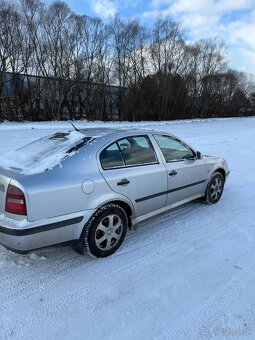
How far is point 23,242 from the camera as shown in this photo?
284 centimetres

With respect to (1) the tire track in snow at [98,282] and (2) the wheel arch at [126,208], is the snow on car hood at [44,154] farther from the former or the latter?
(1) the tire track in snow at [98,282]

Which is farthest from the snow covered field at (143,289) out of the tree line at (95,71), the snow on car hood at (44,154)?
the tree line at (95,71)

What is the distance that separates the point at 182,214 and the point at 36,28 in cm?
3260

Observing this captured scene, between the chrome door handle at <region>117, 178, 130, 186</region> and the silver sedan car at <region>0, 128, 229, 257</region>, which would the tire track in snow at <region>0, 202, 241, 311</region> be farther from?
the chrome door handle at <region>117, 178, 130, 186</region>

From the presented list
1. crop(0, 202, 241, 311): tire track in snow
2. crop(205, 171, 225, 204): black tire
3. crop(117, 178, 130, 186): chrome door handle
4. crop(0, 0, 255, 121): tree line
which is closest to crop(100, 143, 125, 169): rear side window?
crop(117, 178, 130, 186): chrome door handle

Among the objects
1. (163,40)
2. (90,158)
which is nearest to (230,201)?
(90,158)

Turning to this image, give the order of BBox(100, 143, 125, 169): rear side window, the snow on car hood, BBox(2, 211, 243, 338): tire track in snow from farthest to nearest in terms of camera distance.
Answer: BBox(100, 143, 125, 169): rear side window, the snow on car hood, BBox(2, 211, 243, 338): tire track in snow

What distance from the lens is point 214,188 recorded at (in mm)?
5117

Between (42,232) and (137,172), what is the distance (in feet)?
4.44

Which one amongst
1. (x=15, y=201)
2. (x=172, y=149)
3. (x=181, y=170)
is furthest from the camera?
(x=172, y=149)

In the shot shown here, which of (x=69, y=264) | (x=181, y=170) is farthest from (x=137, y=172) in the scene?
(x=69, y=264)

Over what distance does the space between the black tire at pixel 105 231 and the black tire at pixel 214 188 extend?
2.03 metres

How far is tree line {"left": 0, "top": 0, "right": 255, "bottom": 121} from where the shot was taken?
3091cm

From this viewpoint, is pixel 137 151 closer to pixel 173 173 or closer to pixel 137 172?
pixel 137 172
